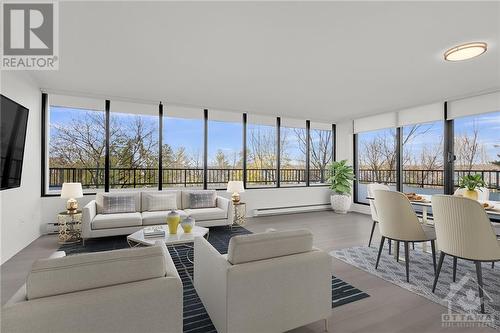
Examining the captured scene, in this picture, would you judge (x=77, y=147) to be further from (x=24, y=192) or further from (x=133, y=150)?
(x=24, y=192)

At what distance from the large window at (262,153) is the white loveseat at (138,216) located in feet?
6.05

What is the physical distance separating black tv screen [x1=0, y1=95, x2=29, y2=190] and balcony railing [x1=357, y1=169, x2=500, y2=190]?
723 cm

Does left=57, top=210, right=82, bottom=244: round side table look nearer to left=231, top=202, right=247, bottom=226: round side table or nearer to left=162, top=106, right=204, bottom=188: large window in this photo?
left=162, top=106, right=204, bottom=188: large window

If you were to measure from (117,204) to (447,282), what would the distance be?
4814 mm

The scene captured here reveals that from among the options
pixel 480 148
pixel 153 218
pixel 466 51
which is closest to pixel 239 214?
pixel 153 218

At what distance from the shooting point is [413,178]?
20.6 ft

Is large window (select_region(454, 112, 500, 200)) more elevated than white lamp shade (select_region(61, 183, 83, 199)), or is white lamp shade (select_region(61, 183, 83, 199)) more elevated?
large window (select_region(454, 112, 500, 200))

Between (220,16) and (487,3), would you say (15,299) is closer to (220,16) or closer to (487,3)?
(220,16)

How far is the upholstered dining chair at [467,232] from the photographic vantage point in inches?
84.4

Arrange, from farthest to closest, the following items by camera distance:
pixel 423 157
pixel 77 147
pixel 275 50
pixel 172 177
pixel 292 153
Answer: pixel 292 153
pixel 172 177
pixel 423 157
pixel 77 147
pixel 275 50

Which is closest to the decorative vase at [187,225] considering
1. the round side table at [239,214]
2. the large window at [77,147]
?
the round side table at [239,214]

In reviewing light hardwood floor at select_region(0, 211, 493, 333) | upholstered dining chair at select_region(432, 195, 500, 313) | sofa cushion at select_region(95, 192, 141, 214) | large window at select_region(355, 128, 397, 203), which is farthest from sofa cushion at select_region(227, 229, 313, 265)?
large window at select_region(355, 128, 397, 203)

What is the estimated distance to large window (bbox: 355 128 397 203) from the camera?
6223 mm

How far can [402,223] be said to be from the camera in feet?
9.18
